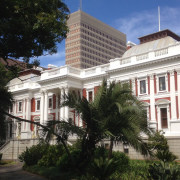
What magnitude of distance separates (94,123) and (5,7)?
22.0ft

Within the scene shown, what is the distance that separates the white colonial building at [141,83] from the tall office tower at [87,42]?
61834 millimetres

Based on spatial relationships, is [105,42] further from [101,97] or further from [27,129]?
[101,97]

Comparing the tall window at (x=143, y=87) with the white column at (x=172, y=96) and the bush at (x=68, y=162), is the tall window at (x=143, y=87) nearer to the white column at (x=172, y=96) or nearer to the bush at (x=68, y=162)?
the white column at (x=172, y=96)

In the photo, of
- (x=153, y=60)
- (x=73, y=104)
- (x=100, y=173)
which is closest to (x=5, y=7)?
(x=73, y=104)

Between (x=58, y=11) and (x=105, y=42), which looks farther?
(x=105, y=42)

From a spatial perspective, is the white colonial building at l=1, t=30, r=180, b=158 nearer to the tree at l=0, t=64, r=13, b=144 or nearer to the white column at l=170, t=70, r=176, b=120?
the white column at l=170, t=70, r=176, b=120

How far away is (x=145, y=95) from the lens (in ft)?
96.7

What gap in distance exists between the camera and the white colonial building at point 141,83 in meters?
27.3

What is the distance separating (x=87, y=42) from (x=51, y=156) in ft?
295

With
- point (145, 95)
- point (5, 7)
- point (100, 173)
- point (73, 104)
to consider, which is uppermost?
point (5, 7)

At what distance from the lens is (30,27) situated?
42.5 feet

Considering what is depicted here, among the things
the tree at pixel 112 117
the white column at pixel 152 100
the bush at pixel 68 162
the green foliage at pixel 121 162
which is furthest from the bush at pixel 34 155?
the white column at pixel 152 100

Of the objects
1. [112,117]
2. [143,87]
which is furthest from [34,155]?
[143,87]

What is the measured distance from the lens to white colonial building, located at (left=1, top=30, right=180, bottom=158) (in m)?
27.3
